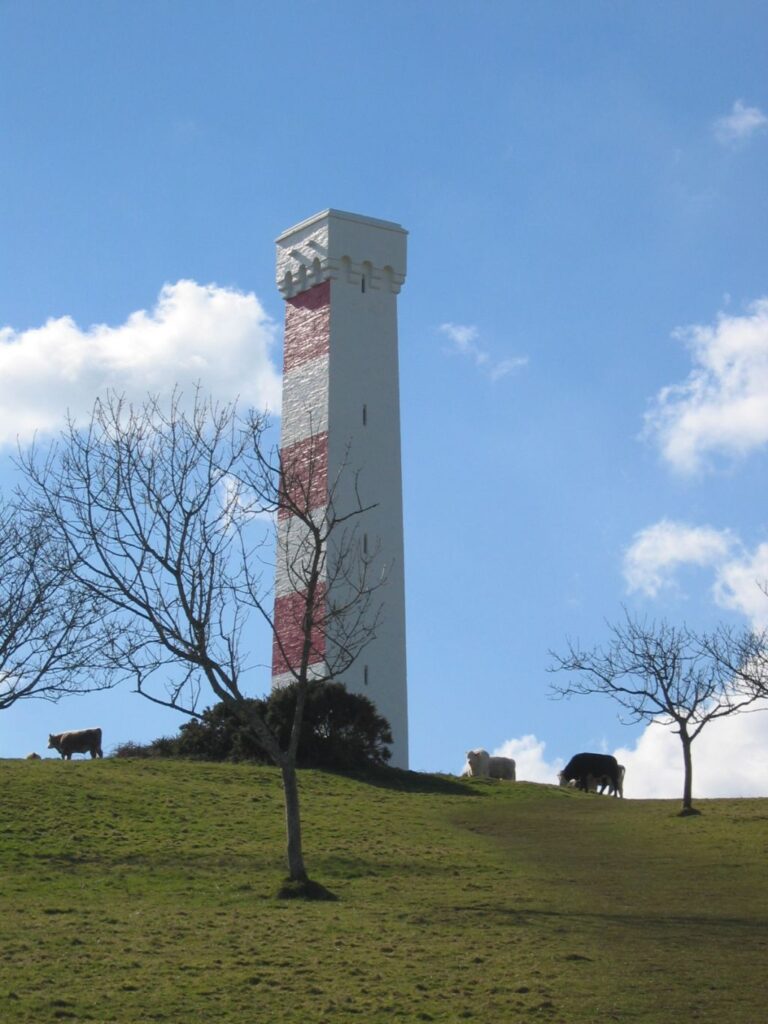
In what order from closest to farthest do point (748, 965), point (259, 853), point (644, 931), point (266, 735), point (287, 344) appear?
point (748, 965)
point (644, 931)
point (266, 735)
point (259, 853)
point (287, 344)

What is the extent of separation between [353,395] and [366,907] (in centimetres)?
2649

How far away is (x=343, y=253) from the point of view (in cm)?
5059

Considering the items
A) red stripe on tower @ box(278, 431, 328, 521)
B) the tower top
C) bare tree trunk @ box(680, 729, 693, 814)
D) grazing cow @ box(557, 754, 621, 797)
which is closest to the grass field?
bare tree trunk @ box(680, 729, 693, 814)

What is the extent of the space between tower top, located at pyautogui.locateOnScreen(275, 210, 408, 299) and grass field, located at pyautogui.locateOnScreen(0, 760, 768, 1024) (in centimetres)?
1858

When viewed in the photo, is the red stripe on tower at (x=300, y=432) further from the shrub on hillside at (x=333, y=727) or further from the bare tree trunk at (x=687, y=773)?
the bare tree trunk at (x=687, y=773)

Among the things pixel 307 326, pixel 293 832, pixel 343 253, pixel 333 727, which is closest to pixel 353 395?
pixel 307 326

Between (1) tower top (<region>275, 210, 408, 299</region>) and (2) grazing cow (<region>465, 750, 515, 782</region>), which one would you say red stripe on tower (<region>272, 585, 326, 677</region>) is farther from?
(1) tower top (<region>275, 210, 408, 299</region>)

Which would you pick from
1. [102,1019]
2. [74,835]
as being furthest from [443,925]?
[74,835]

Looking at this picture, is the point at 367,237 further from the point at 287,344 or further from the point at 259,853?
the point at 259,853

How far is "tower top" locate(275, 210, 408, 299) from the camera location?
5056 cm

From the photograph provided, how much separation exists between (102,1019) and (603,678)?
77.3ft

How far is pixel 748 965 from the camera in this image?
826 inches

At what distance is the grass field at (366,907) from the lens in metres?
19.2

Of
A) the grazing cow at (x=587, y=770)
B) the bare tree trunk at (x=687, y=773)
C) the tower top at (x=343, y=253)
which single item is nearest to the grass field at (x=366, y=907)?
the bare tree trunk at (x=687, y=773)
